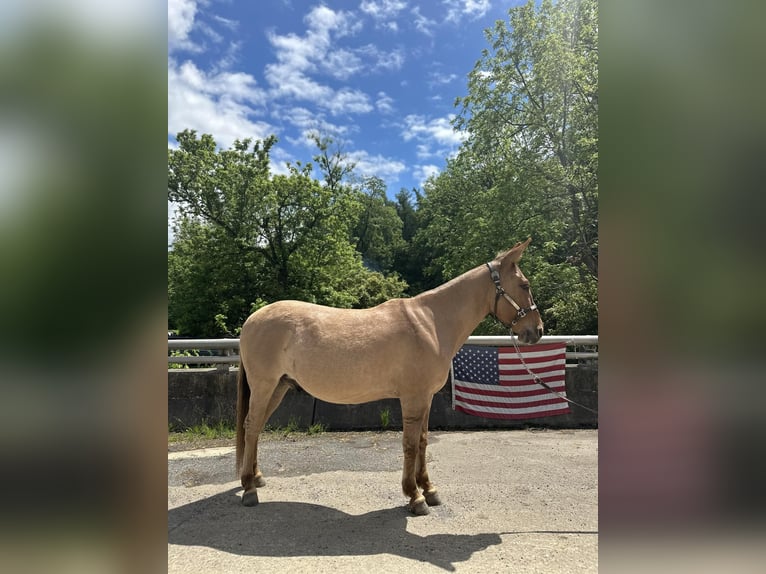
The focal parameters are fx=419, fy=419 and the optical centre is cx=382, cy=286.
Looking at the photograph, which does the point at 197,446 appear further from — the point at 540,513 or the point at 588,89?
the point at 588,89

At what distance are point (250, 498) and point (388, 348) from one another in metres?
1.80

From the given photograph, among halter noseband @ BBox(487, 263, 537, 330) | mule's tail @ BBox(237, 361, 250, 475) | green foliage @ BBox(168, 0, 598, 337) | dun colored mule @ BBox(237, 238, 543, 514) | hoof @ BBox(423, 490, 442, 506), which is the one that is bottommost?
hoof @ BBox(423, 490, 442, 506)

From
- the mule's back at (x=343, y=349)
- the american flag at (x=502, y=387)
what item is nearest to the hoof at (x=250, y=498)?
the mule's back at (x=343, y=349)

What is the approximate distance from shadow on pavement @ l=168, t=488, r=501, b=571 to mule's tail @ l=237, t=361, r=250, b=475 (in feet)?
1.44

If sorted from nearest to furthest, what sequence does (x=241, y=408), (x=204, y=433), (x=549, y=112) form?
1. (x=241, y=408)
2. (x=204, y=433)
3. (x=549, y=112)

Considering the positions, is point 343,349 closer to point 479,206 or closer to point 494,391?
point 494,391

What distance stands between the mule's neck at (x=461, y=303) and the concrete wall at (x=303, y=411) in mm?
2752

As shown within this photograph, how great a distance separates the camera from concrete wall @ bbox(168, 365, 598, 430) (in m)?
6.01

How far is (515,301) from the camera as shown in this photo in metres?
3.76

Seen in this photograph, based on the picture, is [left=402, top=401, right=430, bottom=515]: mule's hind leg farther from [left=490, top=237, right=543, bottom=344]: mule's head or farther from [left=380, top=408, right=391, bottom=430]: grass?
[left=380, top=408, right=391, bottom=430]: grass

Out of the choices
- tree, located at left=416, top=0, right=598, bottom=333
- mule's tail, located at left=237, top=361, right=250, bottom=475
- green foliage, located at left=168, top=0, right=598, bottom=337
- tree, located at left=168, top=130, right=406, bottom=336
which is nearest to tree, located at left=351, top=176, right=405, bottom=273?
green foliage, located at left=168, top=0, right=598, bottom=337

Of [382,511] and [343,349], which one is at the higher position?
[343,349]

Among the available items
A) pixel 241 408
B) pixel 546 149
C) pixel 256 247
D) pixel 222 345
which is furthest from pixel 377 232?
pixel 241 408
